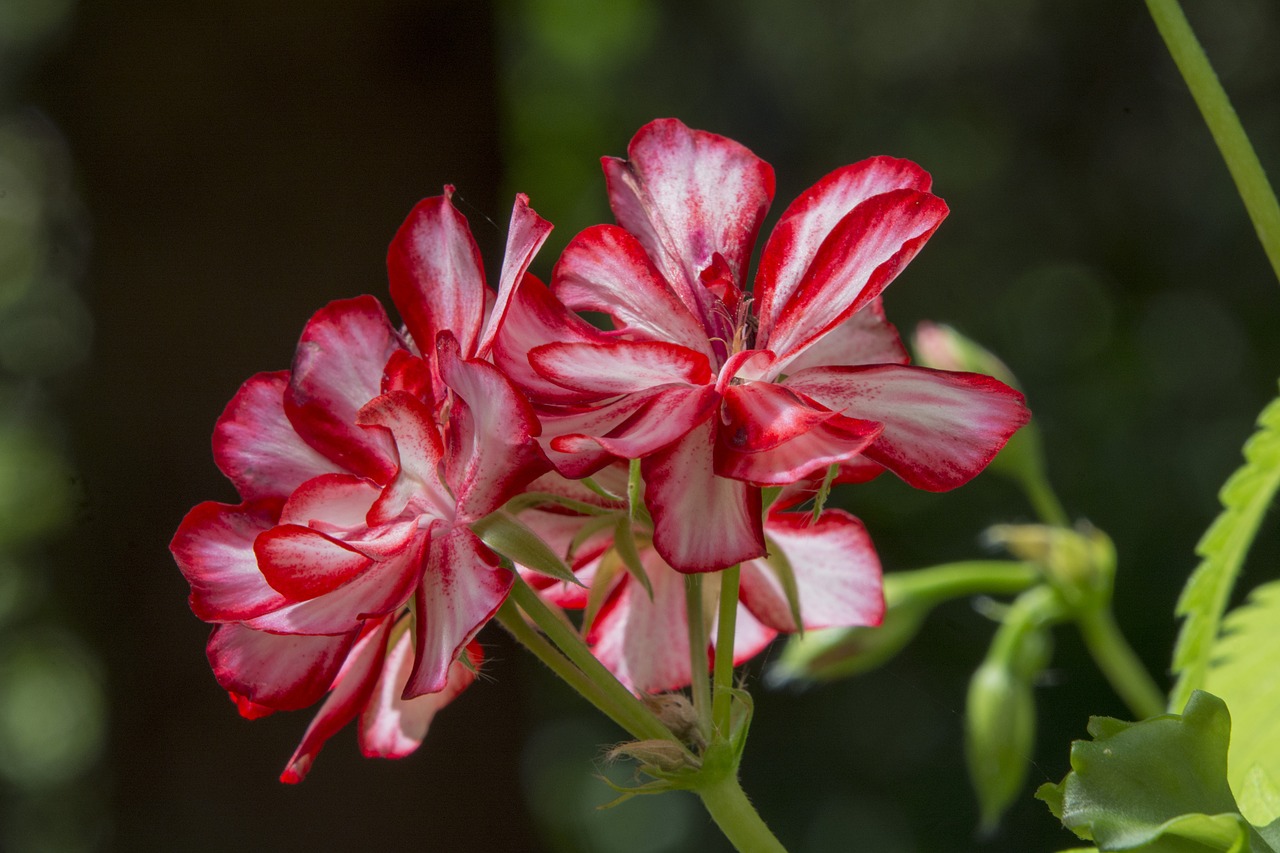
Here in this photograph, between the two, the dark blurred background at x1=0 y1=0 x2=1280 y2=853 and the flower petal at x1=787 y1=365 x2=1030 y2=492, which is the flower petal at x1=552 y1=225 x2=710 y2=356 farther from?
the dark blurred background at x1=0 y1=0 x2=1280 y2=853

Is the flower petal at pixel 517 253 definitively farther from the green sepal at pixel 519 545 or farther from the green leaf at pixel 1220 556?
the green leaf at pixel 1220 556

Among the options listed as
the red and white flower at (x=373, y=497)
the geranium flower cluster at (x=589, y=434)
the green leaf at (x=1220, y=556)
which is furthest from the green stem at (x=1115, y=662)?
the red and white flower at (x=373, y=497)

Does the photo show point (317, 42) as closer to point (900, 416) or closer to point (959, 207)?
point (900, 416)

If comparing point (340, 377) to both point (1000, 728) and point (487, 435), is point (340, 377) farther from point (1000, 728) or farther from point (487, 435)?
point (1000, 728)

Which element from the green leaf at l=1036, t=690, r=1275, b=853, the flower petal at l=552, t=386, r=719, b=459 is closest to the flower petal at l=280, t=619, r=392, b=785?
the flower petal at l=552, t=386, r=719, b=459

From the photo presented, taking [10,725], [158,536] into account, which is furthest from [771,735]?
[10,725]

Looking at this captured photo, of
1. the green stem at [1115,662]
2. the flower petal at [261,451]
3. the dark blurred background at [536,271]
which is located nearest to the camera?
the flower petal at [261,451]

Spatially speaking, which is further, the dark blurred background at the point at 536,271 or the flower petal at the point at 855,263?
the dark blurred background at the point at 536,271
